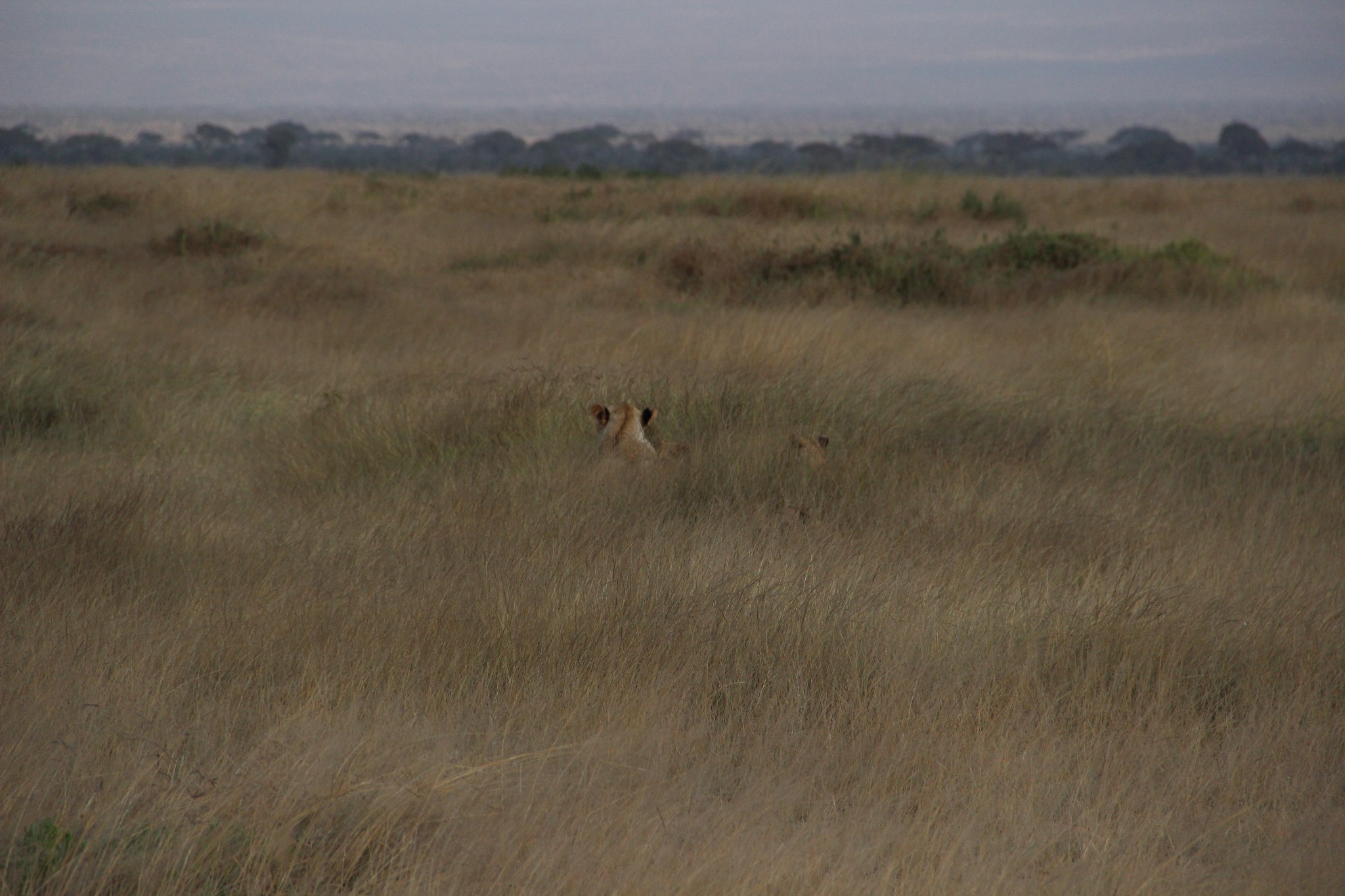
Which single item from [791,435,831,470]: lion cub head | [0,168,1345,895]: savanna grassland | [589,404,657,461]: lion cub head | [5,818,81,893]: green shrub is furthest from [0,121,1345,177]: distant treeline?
[5,818,81,893]: green shrub

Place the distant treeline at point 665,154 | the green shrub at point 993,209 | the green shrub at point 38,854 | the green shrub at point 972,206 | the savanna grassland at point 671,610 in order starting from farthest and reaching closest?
1. the distant treeline at point 665,154
2. the green shrub at point 972,206
3. the green shrub at point 993,209
4. the savanna grassland at point 671,610
5. the green shrub at point 38,854

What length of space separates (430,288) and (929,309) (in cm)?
476

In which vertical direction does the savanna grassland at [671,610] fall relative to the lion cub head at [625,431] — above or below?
below

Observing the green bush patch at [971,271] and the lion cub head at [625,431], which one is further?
the green bush patch at [971,271]

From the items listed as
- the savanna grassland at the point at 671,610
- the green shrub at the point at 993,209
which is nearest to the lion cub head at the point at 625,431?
the savanna grassland at the point at 671,610

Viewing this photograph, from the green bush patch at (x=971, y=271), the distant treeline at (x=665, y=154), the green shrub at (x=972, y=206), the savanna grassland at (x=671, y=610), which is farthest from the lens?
the distant treeline at (x=665, y=154)

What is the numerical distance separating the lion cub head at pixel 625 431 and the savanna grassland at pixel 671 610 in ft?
0.45

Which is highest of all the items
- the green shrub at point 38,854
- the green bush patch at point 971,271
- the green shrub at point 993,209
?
the green shrub at point 993,209

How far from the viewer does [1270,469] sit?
17.6 ft

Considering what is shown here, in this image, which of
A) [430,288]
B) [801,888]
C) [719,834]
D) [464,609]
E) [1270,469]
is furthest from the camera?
[430,288]

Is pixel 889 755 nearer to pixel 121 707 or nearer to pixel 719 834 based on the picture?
pixel 719 834

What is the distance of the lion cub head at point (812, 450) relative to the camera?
4.95 meters

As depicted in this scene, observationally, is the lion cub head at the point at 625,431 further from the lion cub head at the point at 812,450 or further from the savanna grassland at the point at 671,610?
the lion cub head at the point at 812,450

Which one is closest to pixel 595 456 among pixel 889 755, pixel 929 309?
pixel 889 755
